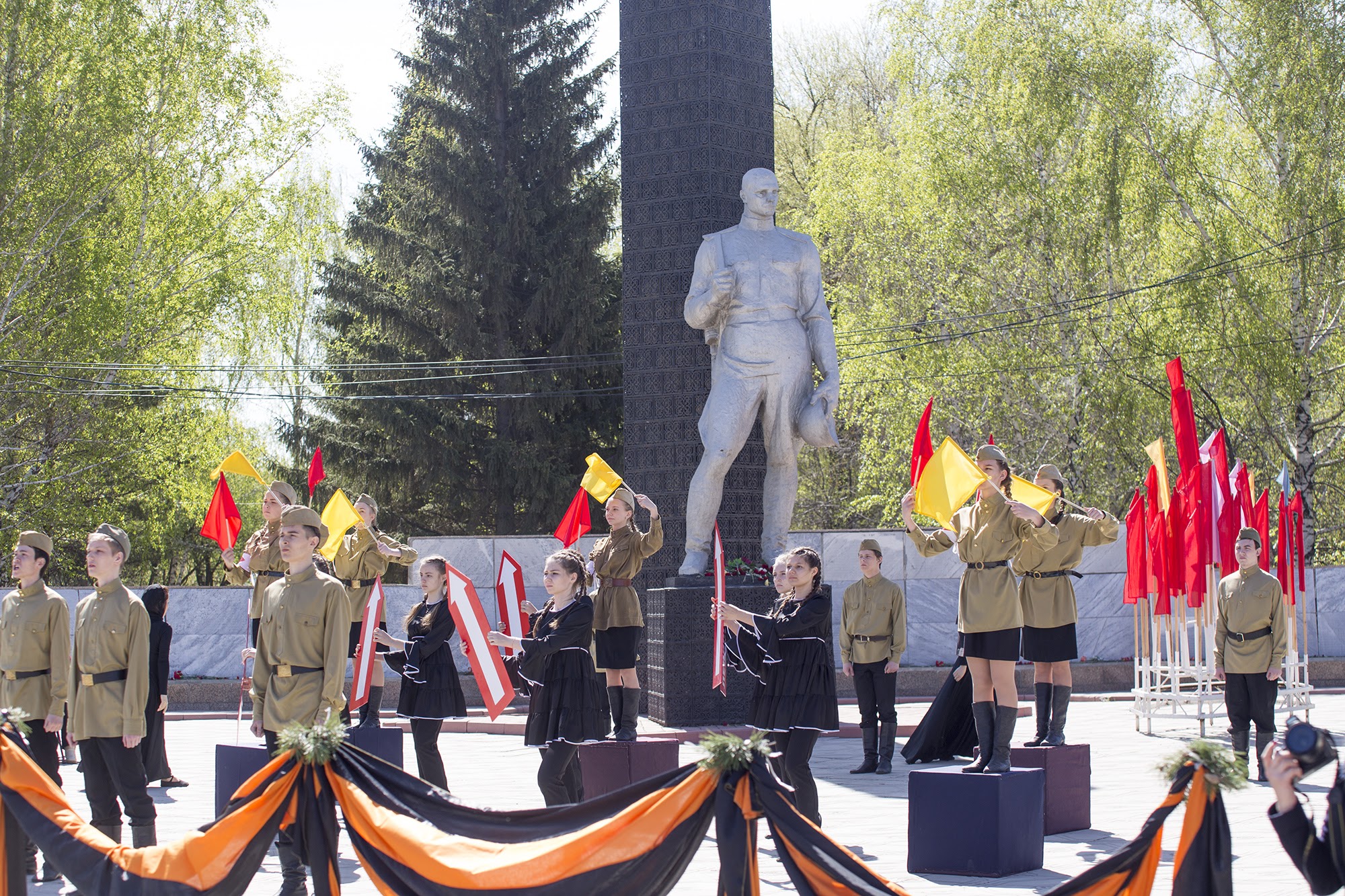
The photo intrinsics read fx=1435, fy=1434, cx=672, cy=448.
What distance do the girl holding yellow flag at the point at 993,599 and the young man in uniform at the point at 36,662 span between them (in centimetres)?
460

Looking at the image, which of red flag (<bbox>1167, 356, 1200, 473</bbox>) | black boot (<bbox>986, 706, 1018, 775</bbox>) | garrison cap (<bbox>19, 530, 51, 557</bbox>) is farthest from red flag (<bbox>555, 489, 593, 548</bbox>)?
black boot (<bbox>986, 706, 1018, 775</bbox>)

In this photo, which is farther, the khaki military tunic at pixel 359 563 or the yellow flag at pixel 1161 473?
the yellow flag at pixel 1161 473

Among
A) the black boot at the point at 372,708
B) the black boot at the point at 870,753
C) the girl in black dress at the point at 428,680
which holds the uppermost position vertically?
the girl in black dress at the point at 428,680

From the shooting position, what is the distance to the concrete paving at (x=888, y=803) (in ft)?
22.1

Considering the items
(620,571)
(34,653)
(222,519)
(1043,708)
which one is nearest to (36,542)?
(34,653)

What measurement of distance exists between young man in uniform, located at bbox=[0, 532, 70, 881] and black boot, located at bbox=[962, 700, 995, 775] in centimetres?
469

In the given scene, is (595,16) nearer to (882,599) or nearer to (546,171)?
(546,171)

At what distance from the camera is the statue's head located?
1193cm

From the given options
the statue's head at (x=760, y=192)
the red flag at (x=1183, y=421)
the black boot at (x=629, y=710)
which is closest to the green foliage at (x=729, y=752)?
the black boot at (x=629, y=710)

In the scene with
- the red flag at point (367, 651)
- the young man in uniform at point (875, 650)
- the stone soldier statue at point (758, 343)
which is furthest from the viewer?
the stone soldier statue at point (758, 343)

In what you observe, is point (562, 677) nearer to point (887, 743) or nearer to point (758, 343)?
point (887, 743)

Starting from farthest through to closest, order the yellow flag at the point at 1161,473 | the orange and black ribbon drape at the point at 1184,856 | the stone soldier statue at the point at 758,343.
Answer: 1. the yellow flag at the point at 1161,473
2. the stone soldier statue at the point at 758,343
3. the orange and black ribbon drape at the point at 1184,856

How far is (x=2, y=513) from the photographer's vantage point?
24.1 meters

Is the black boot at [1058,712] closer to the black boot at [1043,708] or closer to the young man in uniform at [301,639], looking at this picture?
the black boot at [1043,708]
